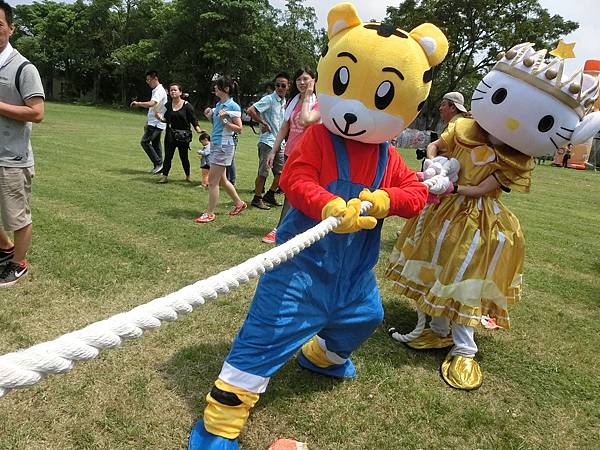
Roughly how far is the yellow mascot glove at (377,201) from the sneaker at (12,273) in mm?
2834

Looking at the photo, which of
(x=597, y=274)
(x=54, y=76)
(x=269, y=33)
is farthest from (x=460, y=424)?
(x=54, y=76)

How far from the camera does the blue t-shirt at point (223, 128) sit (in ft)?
18.8

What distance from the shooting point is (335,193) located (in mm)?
2234

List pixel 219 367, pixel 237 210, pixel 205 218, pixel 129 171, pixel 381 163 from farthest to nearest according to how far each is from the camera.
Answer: pixel 129 171 < pixel 237 210 < pixel 205 218 < pixel 219 367 < pixel 381 163

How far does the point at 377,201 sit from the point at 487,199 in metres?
1.25

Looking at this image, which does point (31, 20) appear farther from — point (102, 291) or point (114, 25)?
point (102, 291)

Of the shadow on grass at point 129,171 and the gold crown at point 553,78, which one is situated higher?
the gold crown at point 553,78

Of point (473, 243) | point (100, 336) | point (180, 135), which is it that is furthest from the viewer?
point (180, 135)

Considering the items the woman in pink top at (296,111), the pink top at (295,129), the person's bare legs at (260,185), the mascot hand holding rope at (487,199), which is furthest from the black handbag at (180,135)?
the mascot hand holding rope at (487,199)

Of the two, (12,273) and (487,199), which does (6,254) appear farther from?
(487,199)

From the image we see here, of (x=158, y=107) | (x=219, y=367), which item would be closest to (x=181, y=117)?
(x=158, y=107)

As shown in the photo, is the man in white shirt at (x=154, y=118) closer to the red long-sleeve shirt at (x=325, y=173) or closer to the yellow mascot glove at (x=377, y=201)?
the red long-sleeve shirt at (x=325, y=173)

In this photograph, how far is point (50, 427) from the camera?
7.11ft

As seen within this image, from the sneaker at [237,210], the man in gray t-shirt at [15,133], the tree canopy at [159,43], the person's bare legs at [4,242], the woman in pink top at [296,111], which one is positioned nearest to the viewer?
the man in gray t-shirt at [15,133]
